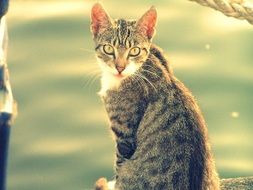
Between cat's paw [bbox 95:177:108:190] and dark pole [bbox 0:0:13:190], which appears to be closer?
dark pole [bbox 0:0:13:190]

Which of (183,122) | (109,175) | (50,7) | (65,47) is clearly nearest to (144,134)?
(183,122)

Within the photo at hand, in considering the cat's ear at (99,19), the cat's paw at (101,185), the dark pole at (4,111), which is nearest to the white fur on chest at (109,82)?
the cat's ear at (99,19)

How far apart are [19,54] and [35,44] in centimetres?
5

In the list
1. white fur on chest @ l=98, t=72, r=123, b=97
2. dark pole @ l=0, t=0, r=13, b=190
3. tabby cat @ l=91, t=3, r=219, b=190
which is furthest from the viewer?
white fur on chest @ l=98, t=72, r=123, b=97

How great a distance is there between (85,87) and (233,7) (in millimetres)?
469

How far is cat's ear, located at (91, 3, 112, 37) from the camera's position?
173 cm

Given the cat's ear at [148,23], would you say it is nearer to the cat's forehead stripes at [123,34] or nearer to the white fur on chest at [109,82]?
the cat's forehead stripes at [123,34]

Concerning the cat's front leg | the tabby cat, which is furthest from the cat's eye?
the cat's front leg

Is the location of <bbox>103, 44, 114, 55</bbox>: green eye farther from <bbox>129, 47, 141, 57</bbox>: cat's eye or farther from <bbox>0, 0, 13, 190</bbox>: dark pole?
<bbox>0, 0, 13, 190</bbox>: dark pole

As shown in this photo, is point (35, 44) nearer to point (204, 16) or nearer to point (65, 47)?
point (65, 47)

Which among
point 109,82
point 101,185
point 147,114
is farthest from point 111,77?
point 101,185

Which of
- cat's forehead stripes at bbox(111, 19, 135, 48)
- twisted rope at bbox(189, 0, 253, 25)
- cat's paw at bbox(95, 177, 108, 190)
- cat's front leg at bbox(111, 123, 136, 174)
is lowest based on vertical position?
cat's paw at bbox(95, 177, 108, 190)

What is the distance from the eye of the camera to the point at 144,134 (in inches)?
67.3

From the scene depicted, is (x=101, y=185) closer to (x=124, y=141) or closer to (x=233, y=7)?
(x=124, y=141)
